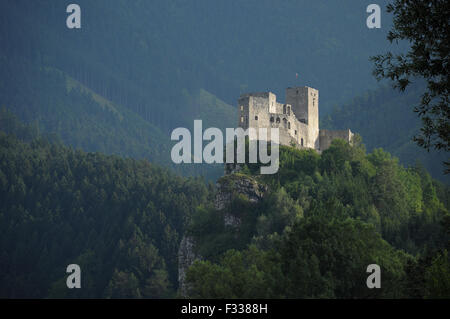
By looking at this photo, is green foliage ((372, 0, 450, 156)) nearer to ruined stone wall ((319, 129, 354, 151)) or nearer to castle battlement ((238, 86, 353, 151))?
castle battlement ((238, 86, 353, 151))

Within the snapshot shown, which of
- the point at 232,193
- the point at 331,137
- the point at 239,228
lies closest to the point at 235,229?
the point at 239,228

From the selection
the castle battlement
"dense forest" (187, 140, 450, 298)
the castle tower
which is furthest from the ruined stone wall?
"dense forest" (187, 140, 450, 298)

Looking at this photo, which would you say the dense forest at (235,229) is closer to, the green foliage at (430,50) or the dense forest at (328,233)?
the dense forest at (328,233)

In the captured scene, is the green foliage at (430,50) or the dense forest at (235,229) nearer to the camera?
the green foliage at (430,50)

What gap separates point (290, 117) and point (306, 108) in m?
5.11

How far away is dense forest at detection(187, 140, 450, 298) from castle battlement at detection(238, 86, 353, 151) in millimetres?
3560

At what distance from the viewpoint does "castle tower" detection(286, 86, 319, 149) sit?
92938 mm

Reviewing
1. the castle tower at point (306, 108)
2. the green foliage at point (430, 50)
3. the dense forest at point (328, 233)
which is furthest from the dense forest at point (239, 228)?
the green foliage at point (430, 50)

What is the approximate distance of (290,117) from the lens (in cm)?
8894

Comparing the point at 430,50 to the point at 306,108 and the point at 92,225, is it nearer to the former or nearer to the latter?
the point at 306,108

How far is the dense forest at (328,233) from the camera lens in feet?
155
